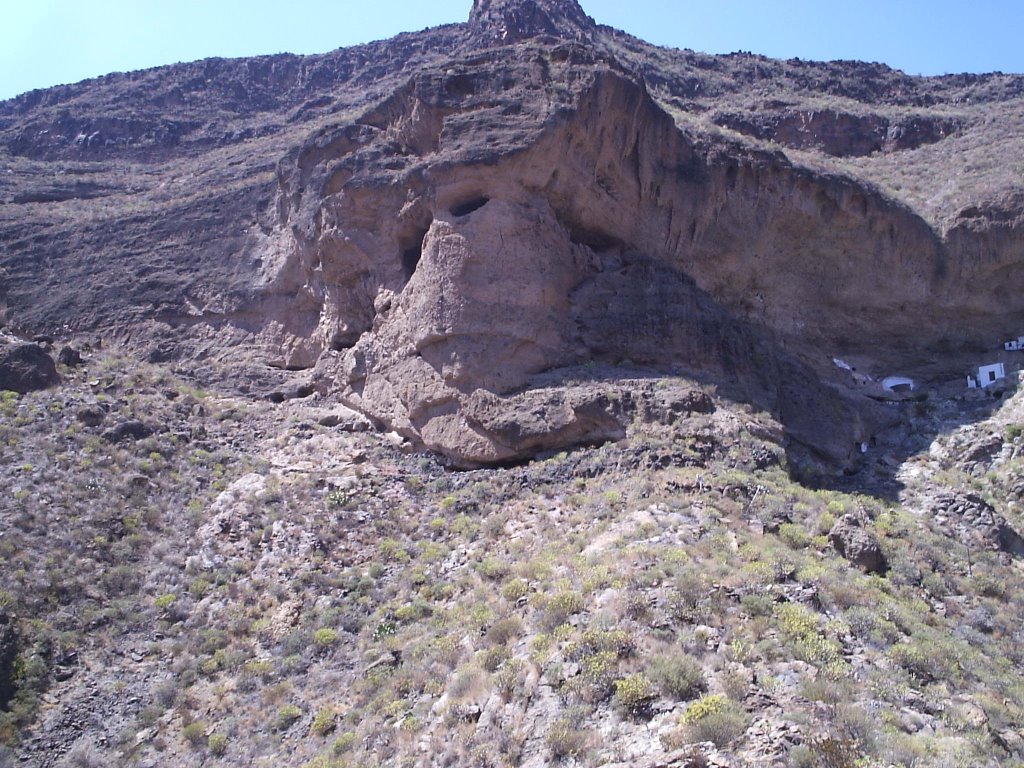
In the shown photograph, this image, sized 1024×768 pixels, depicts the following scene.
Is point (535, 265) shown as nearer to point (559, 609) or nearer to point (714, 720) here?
point (559, 609)

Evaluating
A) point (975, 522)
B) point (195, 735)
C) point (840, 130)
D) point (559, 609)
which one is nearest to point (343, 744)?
point (195, 735)

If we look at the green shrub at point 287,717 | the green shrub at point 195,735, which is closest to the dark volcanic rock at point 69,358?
the green shrub at point 195,735

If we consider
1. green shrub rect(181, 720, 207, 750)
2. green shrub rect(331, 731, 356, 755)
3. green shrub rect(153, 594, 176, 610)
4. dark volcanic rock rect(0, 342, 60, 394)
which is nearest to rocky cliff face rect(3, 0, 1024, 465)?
dark volcanic rock rect(0, 342, 60, 394)

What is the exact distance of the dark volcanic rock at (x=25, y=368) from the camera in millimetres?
22906

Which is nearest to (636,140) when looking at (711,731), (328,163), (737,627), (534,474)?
(328,163)

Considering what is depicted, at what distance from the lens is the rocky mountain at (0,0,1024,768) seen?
12008 mm

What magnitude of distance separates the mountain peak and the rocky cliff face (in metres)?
23.1

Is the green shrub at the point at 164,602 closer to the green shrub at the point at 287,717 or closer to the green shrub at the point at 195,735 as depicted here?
the green shrub at the point at 195,735

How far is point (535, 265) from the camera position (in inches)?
875

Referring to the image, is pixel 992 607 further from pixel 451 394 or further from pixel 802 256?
pixel 802 256

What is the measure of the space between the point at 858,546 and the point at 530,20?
4351cm

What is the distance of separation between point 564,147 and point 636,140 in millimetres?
2712

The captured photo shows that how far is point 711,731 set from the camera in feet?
32.1

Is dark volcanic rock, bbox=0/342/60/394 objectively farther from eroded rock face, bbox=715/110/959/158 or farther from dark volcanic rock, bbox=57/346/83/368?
eroded rock face, bbox=715/110/959/158
